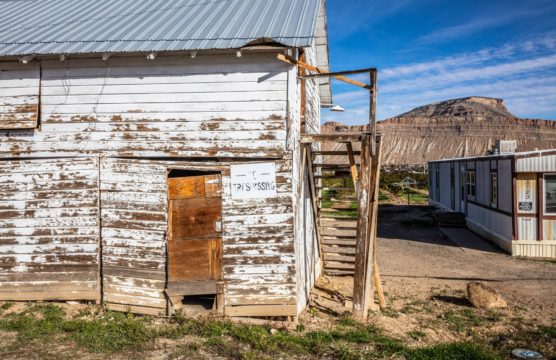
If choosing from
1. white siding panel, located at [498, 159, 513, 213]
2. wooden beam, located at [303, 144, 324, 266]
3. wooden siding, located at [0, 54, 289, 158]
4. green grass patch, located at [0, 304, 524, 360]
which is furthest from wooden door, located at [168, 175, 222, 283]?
white siding panel, located at [498, 159, 513, 213]

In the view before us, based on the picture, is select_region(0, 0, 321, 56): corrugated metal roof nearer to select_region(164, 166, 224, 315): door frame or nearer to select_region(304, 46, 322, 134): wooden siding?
select_region(304, 46, 322, 134): wooden siding

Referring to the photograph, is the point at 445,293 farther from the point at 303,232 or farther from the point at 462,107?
the point at 462,107

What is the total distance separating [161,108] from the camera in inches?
309

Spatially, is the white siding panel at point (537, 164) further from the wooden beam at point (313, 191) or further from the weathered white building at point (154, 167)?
the weathered white building at point (154, 167)

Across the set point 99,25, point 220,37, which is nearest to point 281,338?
point 220,37

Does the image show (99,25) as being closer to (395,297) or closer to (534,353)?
(395,297)

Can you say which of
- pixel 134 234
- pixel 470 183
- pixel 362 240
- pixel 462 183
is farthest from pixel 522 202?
pixel 134 234

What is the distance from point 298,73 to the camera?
335 inches

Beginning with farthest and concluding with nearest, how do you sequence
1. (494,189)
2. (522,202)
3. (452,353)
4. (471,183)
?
(471,183), (494,189), (522,202), (452,353)

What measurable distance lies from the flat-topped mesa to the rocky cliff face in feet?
104

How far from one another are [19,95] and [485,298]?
9600 millimetres

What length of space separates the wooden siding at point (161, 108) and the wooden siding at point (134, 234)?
1.23ft

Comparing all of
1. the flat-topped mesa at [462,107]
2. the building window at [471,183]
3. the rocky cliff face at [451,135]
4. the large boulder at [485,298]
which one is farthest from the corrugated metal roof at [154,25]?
the flat-topped mesa at [462,107]

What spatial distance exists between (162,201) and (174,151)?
0.90m
